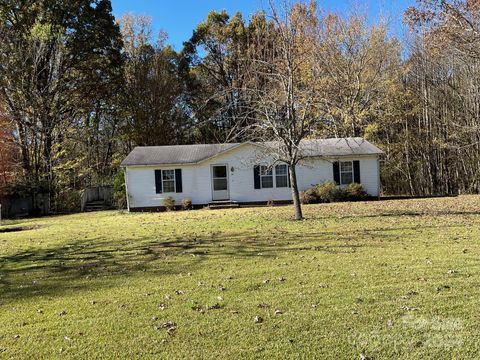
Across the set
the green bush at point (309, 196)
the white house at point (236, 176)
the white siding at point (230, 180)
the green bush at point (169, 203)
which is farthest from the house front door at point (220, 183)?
the green bush at point (309, 196)

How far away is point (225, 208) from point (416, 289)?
612 inches

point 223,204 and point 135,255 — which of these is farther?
point 223,204

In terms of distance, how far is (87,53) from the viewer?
26.8 m

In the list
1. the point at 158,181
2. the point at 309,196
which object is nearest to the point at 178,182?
the point at 158,181

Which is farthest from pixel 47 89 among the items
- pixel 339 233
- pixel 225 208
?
pixel 339 233

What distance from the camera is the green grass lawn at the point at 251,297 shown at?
156 inches

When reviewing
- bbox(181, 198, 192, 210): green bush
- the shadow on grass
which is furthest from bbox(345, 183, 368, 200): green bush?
the shadow on grass

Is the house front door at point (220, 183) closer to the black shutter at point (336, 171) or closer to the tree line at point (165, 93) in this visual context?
the tree line at point (165, 93)

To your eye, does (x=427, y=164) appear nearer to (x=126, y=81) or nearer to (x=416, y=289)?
(x=126, y=81)

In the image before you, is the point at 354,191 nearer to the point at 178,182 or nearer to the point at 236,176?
the point at 236,176

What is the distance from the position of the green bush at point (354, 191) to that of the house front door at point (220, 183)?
6.23 metres

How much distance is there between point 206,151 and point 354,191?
820 cm

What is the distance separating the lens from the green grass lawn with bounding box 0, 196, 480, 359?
396cm

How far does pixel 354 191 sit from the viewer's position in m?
21.1
